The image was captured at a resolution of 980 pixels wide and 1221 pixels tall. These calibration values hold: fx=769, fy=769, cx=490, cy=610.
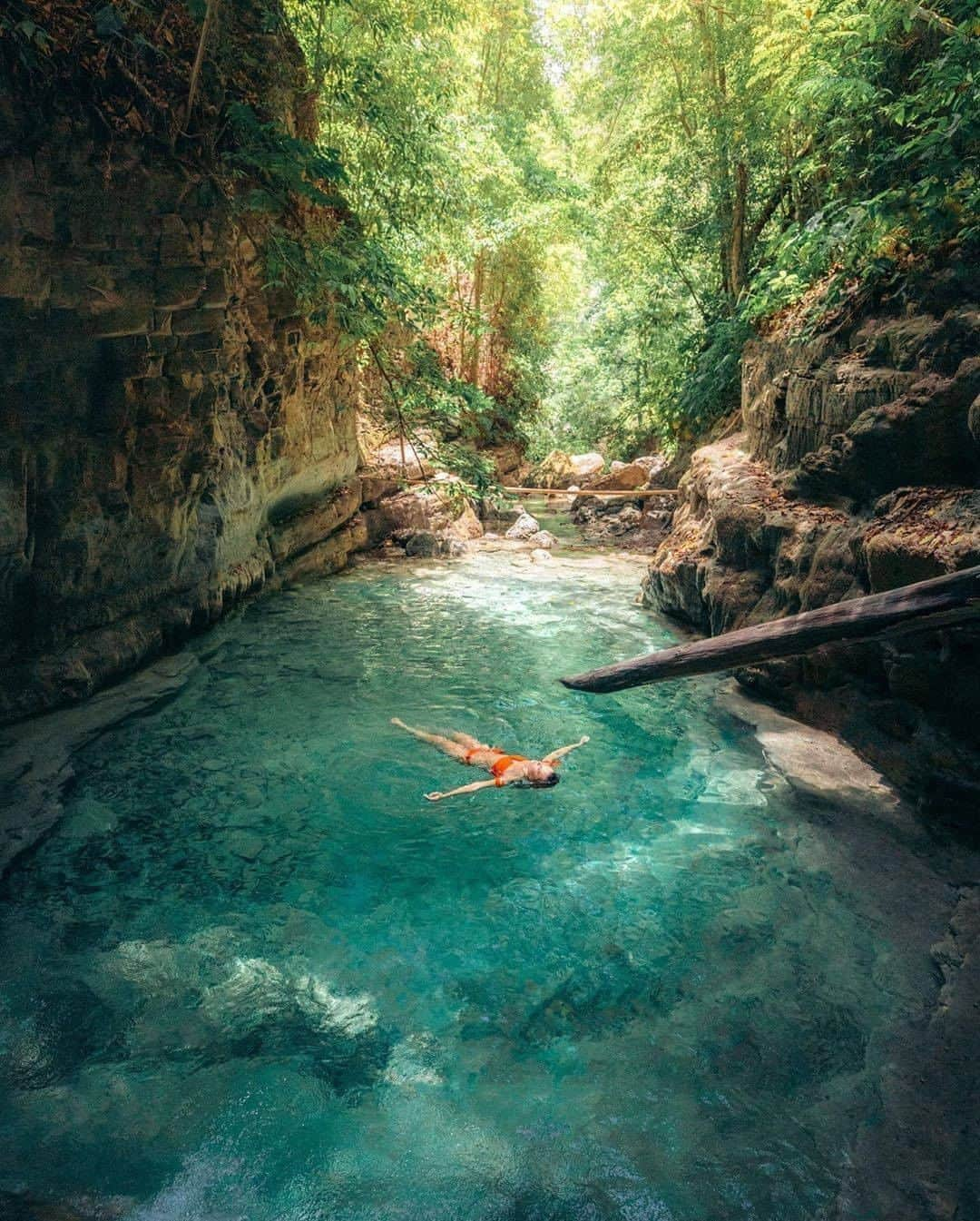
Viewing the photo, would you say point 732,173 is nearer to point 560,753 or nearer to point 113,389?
point 113,389

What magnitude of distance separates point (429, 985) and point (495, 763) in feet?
6.38

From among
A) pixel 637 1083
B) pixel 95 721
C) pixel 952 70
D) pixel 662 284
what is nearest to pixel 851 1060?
pixel 637 1083

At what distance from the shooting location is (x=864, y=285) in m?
6.20

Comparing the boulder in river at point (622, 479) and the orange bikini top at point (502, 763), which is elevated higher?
the boulder in river at point (622, 479)

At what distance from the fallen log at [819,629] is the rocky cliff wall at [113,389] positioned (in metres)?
3.93

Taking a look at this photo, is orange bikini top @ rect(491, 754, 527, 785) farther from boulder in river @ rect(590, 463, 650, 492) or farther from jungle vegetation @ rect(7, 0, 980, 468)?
boulder in river @ rect(590, 463, 650, 492)

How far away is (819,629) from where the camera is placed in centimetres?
376

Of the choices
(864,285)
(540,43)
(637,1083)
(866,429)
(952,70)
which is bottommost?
(637,1083)

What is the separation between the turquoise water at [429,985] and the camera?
249 centimetres

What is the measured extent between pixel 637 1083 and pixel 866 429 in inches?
175

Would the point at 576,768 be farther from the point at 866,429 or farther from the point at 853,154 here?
the point at 853,154

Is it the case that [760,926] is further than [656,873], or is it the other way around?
[656,873]

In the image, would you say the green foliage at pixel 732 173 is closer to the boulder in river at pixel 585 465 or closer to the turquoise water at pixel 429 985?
the boulder in river at pixel 585 465

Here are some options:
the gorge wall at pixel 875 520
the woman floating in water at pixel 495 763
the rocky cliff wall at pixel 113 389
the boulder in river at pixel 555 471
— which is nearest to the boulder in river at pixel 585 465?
the boulder in river at pixel 555 471
